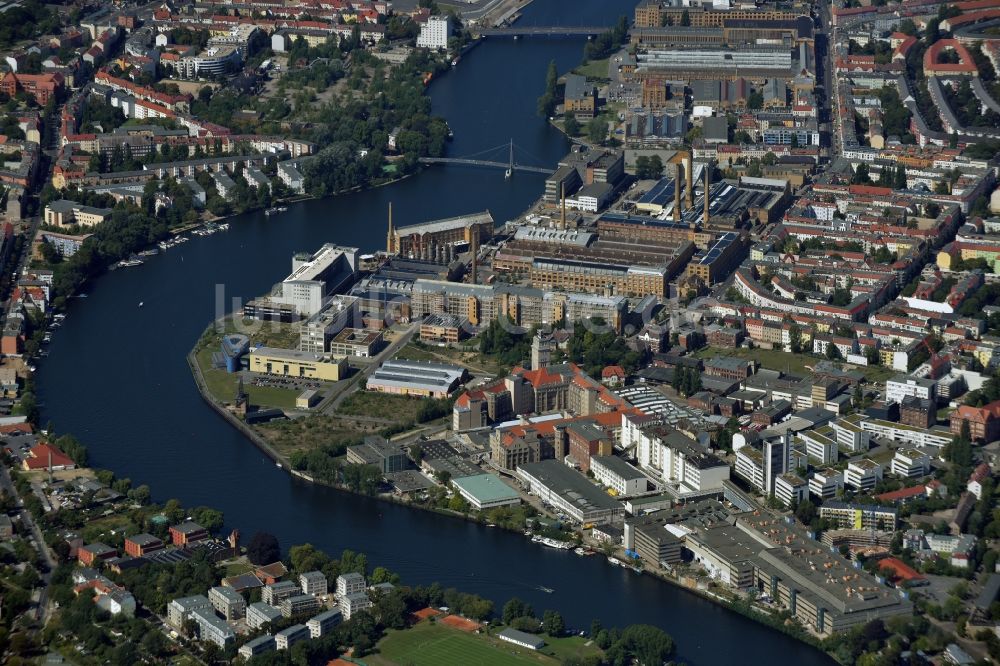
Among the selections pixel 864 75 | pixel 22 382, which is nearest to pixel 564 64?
pixel 864 75

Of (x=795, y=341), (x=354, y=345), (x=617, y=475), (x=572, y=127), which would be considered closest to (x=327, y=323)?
(x=354, y=345)

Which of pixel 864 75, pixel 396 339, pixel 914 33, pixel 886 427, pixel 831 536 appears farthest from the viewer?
pixel 914 33

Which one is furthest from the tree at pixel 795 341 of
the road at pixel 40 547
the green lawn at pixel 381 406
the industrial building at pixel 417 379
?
the road at pixel 40 547

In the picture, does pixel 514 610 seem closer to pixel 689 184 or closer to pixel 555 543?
pixel 555 543

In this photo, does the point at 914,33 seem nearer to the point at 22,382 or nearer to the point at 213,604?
the point at 22,382

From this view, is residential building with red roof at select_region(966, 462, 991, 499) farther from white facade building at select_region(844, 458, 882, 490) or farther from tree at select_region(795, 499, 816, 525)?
tree at select_region(795, 499, 816, 525)

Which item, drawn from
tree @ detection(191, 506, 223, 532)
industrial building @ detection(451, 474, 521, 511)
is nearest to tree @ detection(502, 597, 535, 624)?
industrial building @ detection(451, 474, 521, 511)
